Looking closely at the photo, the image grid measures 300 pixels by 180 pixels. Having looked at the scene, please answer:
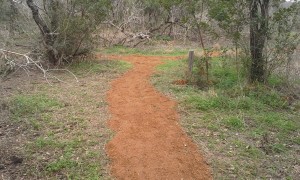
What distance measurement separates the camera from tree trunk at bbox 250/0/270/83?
8.02 metres

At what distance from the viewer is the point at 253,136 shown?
19.4 feet

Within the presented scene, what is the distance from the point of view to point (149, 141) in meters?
5.58

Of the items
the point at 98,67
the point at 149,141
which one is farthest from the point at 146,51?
the point at 149,141

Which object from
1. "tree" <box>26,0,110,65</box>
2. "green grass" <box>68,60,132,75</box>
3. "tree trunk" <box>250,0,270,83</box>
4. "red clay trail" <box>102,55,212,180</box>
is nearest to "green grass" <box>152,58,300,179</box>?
"red clay trail" <box>102,55,212,180</box>

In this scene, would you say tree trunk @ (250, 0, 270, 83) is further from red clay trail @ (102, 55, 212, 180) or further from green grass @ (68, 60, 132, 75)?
green grass @ (68, 60, 132, 75)

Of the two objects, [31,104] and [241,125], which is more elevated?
[31,104]

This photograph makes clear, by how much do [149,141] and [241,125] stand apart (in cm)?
191

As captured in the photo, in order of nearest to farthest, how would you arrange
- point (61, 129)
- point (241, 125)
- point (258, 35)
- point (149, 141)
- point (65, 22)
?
1. point (149, 141)
2. point (61, 129)
3. point (241, 125)
4. point (258, 35)
5. point (65, 22)

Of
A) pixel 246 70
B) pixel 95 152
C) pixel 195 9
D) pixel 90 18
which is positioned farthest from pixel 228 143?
pixel 90 18

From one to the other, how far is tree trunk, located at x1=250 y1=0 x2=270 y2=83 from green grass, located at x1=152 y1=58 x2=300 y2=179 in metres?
0.40

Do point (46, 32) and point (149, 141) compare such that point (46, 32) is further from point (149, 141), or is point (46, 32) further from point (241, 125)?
point (241, 125)

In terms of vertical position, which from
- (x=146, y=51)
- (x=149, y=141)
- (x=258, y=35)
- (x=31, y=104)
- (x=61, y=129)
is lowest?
(x=149, y=141)

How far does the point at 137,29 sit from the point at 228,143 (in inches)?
486

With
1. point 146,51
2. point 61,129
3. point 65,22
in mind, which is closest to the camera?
point 61,129
